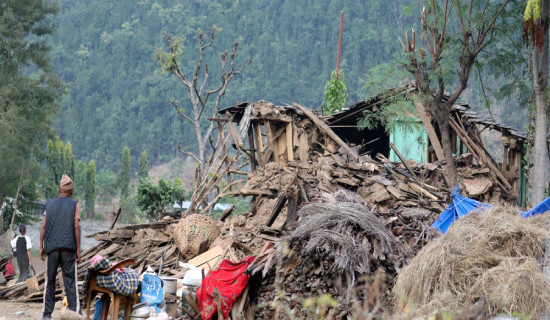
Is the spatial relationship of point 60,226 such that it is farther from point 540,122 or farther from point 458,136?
point 458,136

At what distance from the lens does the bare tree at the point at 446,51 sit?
14578 millimetres

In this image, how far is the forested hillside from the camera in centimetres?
8400

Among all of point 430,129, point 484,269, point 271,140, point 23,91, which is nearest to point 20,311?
point 484,269

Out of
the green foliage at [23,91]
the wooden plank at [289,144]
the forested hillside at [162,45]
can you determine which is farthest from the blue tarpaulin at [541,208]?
the forested hillside at [162,45]

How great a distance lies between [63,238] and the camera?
761cm

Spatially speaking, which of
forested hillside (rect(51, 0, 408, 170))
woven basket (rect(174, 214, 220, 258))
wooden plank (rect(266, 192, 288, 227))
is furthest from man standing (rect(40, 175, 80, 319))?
forested hillside (rect(51, 0, 408, 170))

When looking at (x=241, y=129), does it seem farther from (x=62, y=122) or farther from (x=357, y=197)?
(x=62, y=122)

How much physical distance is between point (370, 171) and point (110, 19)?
327 feet

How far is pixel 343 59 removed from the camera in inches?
3327

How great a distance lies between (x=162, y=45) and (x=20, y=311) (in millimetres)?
90602

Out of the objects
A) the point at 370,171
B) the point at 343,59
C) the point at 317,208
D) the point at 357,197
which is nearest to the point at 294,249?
the point at 317,208

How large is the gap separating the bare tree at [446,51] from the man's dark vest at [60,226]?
9.08 meters

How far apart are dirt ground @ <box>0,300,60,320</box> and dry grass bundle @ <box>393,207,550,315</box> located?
4.77 m

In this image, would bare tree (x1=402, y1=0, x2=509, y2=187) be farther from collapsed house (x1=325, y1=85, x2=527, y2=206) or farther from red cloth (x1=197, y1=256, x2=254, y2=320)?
red cloth (x1=197, y1=256, x2=254, y2=320)
